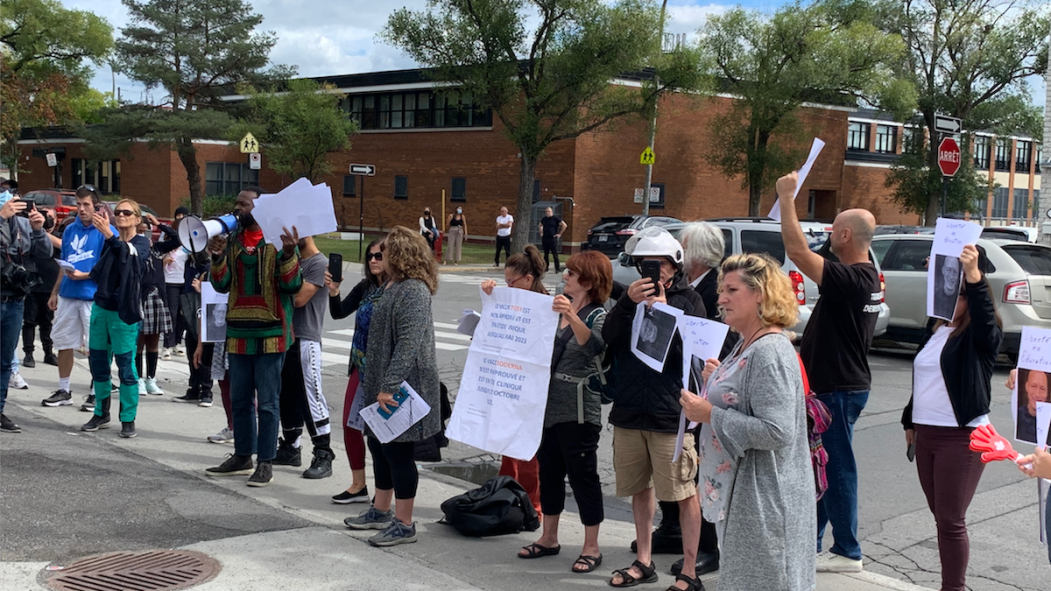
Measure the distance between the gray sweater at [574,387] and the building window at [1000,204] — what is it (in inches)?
2854

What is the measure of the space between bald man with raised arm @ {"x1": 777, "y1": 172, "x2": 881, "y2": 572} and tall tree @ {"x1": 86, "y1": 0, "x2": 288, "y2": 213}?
143 ft

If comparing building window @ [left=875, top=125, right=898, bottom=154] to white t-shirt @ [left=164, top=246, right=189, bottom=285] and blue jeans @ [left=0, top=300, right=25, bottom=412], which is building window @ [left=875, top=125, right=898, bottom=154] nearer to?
white t-shirt @ [left=164, top=246, right=189, bottom=285]

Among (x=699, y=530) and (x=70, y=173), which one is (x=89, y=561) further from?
(x=70, y=173)

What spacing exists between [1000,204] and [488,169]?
4551cm

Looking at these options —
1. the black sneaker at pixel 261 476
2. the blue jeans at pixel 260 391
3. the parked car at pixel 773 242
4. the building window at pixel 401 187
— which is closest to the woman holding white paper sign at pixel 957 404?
the blue jeans at pixel 260 391

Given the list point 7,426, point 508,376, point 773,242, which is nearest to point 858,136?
point 773,242

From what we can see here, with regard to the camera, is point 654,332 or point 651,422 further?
point 651,422

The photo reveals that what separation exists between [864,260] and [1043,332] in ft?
5.37

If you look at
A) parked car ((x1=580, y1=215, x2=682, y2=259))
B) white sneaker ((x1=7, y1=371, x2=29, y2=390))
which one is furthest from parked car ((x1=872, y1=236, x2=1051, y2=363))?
parked car ((x1=580, y1=215, x2=682, y2=259))

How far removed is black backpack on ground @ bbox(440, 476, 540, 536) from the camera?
5.96 meters

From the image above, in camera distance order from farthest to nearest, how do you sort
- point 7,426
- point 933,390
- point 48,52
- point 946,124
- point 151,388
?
1. point 48,52
2. point 946,124
3. point 151,388
4. point 7,426
5. point 933,390

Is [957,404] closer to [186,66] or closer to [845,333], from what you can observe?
[845,333]

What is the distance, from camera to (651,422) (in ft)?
16.8

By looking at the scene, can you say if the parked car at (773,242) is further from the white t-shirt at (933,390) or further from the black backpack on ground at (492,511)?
the white t-shirt at (933,390)
